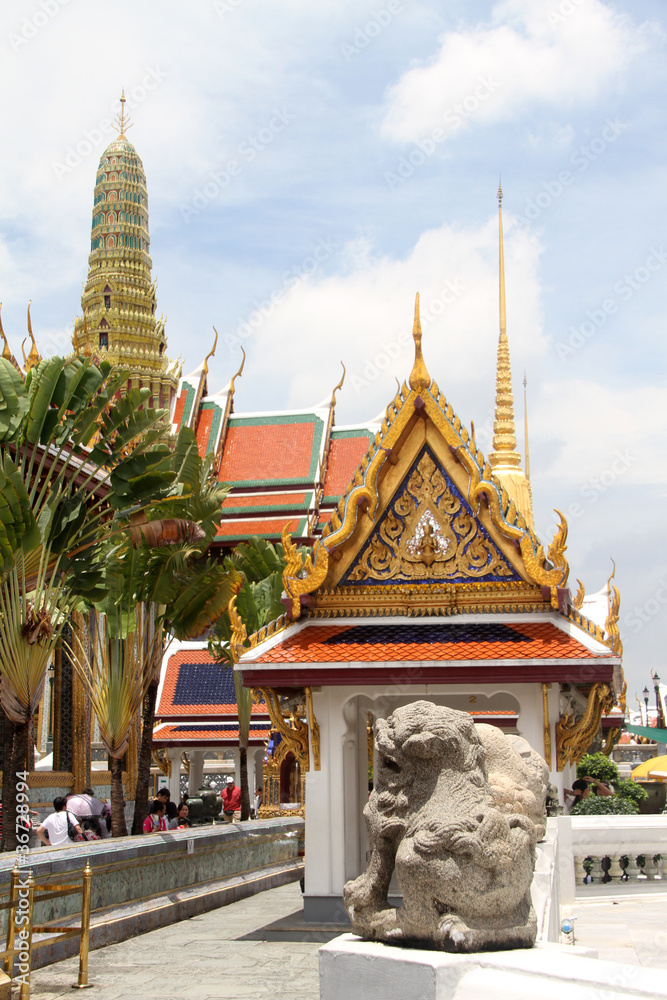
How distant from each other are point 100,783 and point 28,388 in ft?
51.1

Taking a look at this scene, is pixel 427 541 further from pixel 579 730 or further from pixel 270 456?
pixel 270 456

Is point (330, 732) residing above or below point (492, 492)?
below

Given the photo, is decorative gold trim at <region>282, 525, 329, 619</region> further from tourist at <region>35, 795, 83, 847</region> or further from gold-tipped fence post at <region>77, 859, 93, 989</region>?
tourist at <region>35, 795, 83, 847</region>

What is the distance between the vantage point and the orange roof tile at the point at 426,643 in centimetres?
1074

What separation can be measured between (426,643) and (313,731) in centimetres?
146

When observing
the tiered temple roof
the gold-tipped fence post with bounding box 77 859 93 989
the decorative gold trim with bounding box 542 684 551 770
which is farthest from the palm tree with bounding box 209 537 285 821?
the tiered temple roof

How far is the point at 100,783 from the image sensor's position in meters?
25.8

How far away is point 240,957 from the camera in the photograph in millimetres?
9922

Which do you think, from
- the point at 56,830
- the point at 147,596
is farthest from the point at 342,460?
the point at 56,830

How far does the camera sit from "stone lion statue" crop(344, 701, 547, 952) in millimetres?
3969

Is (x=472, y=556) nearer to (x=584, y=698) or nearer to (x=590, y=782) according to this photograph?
(x=584, y=698)

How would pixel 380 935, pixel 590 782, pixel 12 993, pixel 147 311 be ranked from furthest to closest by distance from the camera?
pixel 147 311 → pixel 590 782 → pixel 12 993 → pixel 380 935

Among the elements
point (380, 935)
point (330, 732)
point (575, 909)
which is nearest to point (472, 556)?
point (330, 732)

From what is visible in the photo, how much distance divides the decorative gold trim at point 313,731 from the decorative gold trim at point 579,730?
2309 millimetres
